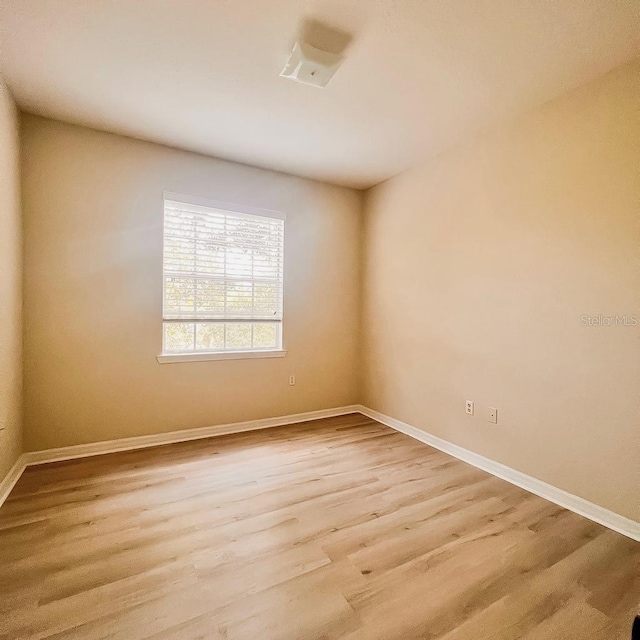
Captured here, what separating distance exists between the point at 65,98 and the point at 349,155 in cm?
219

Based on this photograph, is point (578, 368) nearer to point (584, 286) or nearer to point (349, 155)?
point (584, 286)

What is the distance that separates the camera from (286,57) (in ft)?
6.23

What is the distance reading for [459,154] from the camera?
2812 millimetres

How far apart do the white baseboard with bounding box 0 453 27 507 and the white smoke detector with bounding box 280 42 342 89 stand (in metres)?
3.08

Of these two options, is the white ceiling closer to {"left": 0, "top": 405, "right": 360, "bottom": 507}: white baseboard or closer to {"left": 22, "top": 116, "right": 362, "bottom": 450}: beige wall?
{"left": 22, "top": 116, "right": 362, "bottom": 450}: beige wall

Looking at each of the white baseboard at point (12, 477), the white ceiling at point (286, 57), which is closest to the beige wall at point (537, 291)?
the white ceiling at point (286, 57)

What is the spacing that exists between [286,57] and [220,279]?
191cm

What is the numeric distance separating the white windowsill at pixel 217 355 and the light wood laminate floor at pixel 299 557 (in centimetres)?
89

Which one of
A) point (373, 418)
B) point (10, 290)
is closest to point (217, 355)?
point (10, 290)

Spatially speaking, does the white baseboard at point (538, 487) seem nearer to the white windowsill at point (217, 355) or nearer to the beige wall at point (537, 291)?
the beige wall at point (537, 291)

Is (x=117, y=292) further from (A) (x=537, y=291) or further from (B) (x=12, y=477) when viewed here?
(A) (x=537, y=291)

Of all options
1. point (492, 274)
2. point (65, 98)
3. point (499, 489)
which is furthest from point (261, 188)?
point (499, 489)

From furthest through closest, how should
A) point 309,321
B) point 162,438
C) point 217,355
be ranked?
point 309,321
point 217,355
point 162,438

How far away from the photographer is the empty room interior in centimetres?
147
